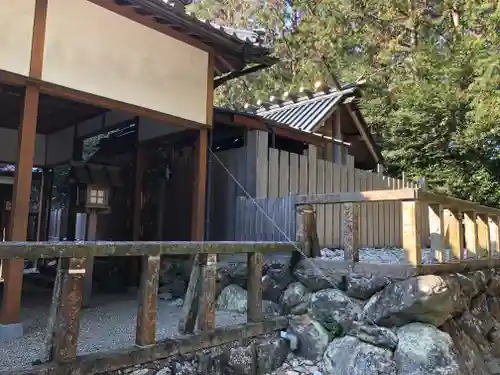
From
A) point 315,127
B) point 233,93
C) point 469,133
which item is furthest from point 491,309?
point 233,93

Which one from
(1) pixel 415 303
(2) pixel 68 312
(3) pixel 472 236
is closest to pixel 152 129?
(2) pixel 68 312

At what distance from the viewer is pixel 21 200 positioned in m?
4.47

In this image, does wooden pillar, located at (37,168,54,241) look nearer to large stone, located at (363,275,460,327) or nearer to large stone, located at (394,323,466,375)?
large stone, located at (363,275,460,327)

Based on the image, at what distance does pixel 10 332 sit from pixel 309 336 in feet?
10.6

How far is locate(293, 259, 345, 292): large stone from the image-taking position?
17.1 ft

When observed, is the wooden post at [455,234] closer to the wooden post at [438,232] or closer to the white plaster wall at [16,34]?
the wooden post at [438,232]

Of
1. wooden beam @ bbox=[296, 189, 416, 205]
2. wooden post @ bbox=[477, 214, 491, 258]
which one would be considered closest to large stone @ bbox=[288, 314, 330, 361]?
wooden beam @ bbox=[296, 189, 416, 205]

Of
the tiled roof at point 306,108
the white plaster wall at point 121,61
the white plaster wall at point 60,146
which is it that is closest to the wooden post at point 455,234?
the white plaster wall at point 121,61

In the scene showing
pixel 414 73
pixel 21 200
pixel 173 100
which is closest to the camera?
pixel 21 200

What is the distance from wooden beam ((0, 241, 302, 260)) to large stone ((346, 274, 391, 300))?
1.12m

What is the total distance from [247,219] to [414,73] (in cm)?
1311

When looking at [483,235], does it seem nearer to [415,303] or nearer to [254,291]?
[415,303]

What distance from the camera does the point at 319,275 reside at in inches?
208

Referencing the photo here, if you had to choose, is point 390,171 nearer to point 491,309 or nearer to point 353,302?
point 491,309
